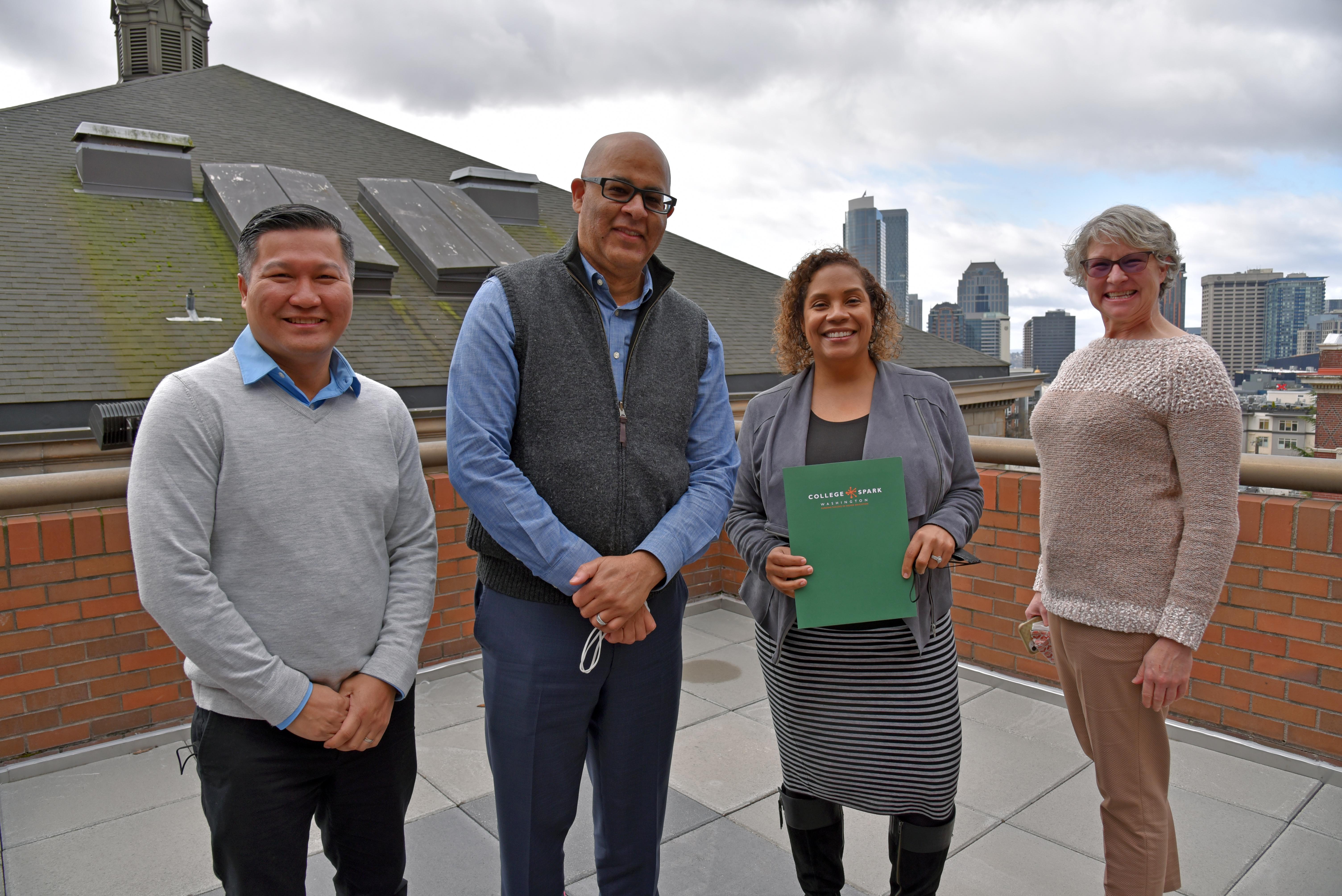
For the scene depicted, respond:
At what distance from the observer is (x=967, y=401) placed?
781 inches

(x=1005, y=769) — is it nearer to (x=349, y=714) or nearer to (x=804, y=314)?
(x=804, y=314)

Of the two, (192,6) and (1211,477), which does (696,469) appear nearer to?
(1211,477)

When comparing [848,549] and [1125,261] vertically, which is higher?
[1125,261]

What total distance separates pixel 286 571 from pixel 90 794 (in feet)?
7.25


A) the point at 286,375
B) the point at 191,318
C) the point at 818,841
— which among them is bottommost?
the point at 818,841

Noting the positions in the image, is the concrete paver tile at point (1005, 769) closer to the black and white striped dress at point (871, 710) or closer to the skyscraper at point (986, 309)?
the black and white striped dress at point (871, 710)

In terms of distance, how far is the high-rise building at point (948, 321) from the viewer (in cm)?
3997

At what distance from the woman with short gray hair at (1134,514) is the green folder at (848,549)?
40 cm

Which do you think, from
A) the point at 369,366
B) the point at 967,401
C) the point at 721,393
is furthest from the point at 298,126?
the point at 721,393

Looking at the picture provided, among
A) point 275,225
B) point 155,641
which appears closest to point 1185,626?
point 275,225

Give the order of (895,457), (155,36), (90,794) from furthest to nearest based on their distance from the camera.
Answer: (155,36)
(90,794)
(895,457)

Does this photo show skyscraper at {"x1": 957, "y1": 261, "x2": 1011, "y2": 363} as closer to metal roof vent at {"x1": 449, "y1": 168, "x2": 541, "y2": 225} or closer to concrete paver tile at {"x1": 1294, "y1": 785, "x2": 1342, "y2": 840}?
metal roof vent at {"x1": 449, "y1": 168, "x2": 541, "y2": 225}

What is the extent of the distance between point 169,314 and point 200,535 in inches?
555

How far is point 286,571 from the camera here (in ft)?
5.38
